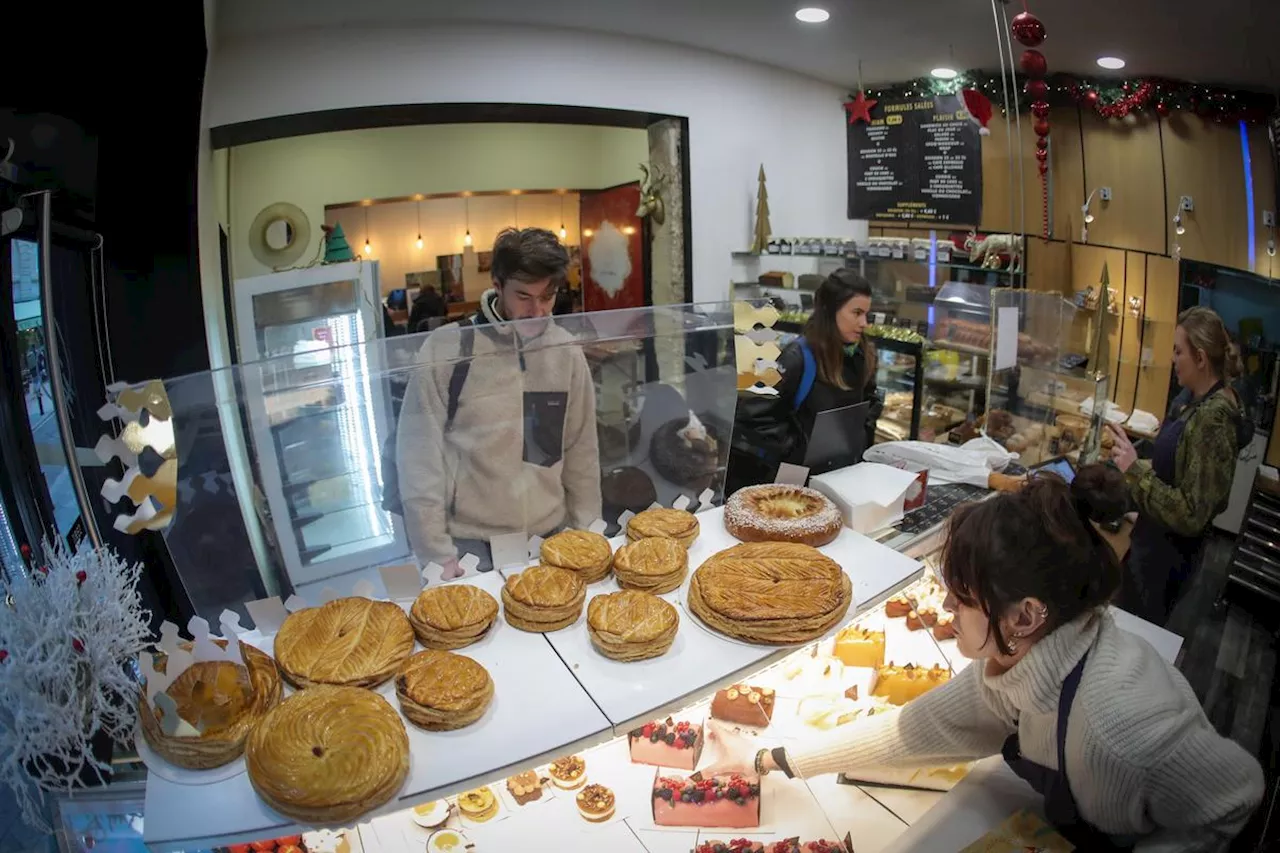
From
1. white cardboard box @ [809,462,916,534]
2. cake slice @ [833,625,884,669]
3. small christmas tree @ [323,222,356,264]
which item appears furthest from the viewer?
small christmas tree @ [323,222,356,264]

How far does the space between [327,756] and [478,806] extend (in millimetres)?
796

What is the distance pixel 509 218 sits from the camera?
3.23 meters

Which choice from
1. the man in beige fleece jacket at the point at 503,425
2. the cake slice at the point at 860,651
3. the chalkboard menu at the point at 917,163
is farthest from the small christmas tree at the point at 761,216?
the cake slice at the point at 860,651

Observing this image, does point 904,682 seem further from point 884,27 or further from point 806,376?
point 884,27

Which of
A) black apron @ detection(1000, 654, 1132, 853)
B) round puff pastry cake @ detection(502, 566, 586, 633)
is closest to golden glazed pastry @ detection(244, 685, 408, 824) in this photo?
round puff pastry cake @ detection(502, 566, 586, 633)

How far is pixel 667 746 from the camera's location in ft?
6.23

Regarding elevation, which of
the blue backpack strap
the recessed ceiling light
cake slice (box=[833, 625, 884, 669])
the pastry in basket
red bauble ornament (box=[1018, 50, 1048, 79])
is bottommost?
the pastry in basket

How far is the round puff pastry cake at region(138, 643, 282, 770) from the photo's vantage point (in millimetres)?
1160

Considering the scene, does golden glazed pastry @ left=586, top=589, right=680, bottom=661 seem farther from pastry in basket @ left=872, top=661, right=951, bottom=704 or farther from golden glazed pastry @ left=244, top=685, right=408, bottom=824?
pastry in basket @ left=872, top=661, right=951, bottom=704

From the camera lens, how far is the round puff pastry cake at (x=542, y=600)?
1.51 meters

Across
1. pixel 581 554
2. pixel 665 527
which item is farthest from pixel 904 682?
pixel 581 554

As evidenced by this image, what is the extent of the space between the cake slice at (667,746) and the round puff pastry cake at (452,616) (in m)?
0.61

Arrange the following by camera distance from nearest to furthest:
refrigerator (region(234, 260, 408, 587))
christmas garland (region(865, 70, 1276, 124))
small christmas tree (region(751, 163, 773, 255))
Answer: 1. refrigerator (region(234, 260, 408, 587))
2. christmas garland (region(865, 70, 1276, 124))
3. small christmas tree (region(751, 163, 773, 255))

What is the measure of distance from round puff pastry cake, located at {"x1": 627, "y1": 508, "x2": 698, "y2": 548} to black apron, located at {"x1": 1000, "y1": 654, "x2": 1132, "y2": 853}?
2.77 ft
